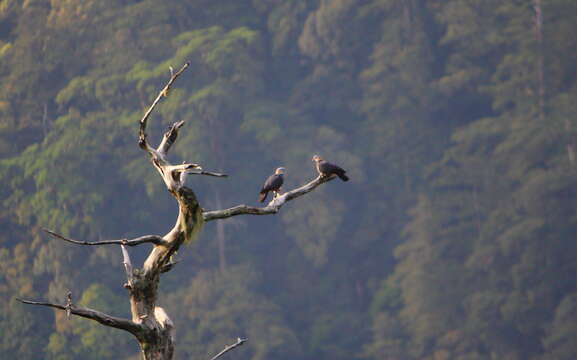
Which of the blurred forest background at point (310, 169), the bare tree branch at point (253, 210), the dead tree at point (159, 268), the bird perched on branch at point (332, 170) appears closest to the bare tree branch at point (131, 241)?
the dead tree at point (159, 268)

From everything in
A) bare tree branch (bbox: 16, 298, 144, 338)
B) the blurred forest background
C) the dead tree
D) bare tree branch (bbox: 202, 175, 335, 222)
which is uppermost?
the blurred forest background

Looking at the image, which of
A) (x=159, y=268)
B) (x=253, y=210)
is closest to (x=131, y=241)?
(x=159, y=268)

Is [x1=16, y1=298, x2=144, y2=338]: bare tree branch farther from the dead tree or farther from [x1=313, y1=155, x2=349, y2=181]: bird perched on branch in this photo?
[x1=313, y1=155, x2=349, y2=181]: bird perched on branch

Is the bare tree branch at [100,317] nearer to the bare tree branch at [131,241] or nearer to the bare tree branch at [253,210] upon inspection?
the bare tree branch at [131,241]

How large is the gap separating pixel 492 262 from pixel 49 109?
16.7 metres

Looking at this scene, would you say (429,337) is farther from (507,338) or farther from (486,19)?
(486,19)

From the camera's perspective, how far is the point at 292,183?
129 ft

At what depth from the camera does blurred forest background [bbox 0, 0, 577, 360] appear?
36531 mm

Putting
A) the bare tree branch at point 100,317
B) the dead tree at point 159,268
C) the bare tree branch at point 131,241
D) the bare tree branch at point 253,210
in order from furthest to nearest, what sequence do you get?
1. the bare tree branch at point 253,210
2. the dead tree at point 159,268
3. the bare tree branch at point 131,241
4. the bare tree branch at point 100,317

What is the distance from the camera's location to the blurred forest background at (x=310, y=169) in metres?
36.5

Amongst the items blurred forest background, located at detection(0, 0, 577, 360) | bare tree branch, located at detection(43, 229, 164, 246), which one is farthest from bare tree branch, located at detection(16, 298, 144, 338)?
blurred forest background, located at detection(0, 0, 577, 360)

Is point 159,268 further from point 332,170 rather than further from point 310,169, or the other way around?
point 310,169

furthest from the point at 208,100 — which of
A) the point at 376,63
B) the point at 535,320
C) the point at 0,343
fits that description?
the point at 535,320

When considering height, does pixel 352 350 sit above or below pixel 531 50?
below
